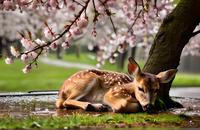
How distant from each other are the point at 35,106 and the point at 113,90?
1.46 metres

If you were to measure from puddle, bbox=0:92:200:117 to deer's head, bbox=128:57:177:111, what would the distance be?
0.68 m

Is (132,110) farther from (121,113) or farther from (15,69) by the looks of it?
(15,69)

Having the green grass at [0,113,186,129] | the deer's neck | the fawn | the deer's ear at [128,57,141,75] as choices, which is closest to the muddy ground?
the green grass at [0,113,186,129]

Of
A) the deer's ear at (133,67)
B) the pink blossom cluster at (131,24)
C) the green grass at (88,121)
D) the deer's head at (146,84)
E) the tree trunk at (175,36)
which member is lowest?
the green grass at (88,121)

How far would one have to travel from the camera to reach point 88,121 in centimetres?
793

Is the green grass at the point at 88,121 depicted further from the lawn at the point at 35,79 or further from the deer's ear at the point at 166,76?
the lawn at the point at 35,79

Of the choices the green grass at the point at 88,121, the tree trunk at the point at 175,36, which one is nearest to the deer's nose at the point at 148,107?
the green grass at the point at 88,121

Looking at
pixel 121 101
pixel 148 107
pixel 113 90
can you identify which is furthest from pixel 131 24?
pixel 148 107

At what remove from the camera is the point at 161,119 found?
8.52 metres

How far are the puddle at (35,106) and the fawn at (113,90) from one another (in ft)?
1.15

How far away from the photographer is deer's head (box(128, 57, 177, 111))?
9250 mm

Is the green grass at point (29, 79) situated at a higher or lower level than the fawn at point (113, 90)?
higher

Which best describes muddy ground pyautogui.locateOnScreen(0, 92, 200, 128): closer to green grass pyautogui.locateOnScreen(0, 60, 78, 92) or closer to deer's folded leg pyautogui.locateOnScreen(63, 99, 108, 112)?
deer's folded leg pyautogui.locateOnScreen(63, 99, 108, 112)

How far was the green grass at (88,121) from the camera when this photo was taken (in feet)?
24.4
